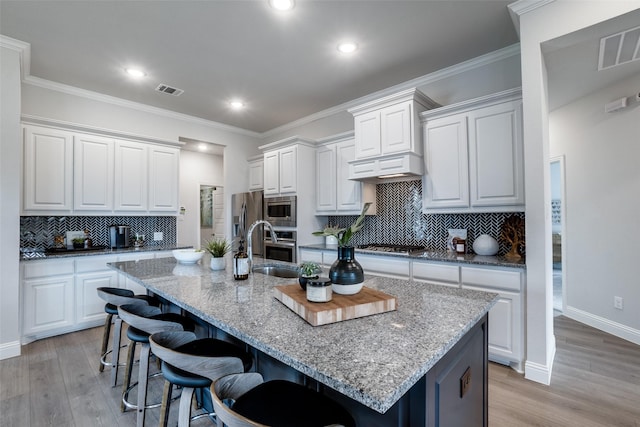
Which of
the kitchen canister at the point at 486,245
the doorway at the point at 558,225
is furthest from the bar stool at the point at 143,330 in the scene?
the doorway at the point at 558,225

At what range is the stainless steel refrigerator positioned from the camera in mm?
4543

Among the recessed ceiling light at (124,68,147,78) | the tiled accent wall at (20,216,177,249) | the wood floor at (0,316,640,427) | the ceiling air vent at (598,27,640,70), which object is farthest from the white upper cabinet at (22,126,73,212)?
the ceiling air vent at (598,27,640,70)

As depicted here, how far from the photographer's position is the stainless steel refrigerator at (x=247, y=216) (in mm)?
4543

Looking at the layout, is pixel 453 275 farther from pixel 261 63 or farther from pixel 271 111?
pixel 271 111

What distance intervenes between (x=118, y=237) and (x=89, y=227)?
358mm

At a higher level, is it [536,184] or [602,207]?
[536,184]

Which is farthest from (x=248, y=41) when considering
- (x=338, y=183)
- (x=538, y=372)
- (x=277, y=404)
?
(x=538, y=372)

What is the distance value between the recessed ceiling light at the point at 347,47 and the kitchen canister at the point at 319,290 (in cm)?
243

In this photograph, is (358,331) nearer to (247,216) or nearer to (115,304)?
(115,304)

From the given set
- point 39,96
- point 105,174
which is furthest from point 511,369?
point 39,96

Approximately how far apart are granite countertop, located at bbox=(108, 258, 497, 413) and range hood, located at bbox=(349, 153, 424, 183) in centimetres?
160

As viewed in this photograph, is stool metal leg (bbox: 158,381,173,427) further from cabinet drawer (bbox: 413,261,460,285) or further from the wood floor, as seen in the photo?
cabinet drawer (bbox: 413,261,460,285)

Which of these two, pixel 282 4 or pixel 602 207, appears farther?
pixel 602 207

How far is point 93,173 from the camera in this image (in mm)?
3596
